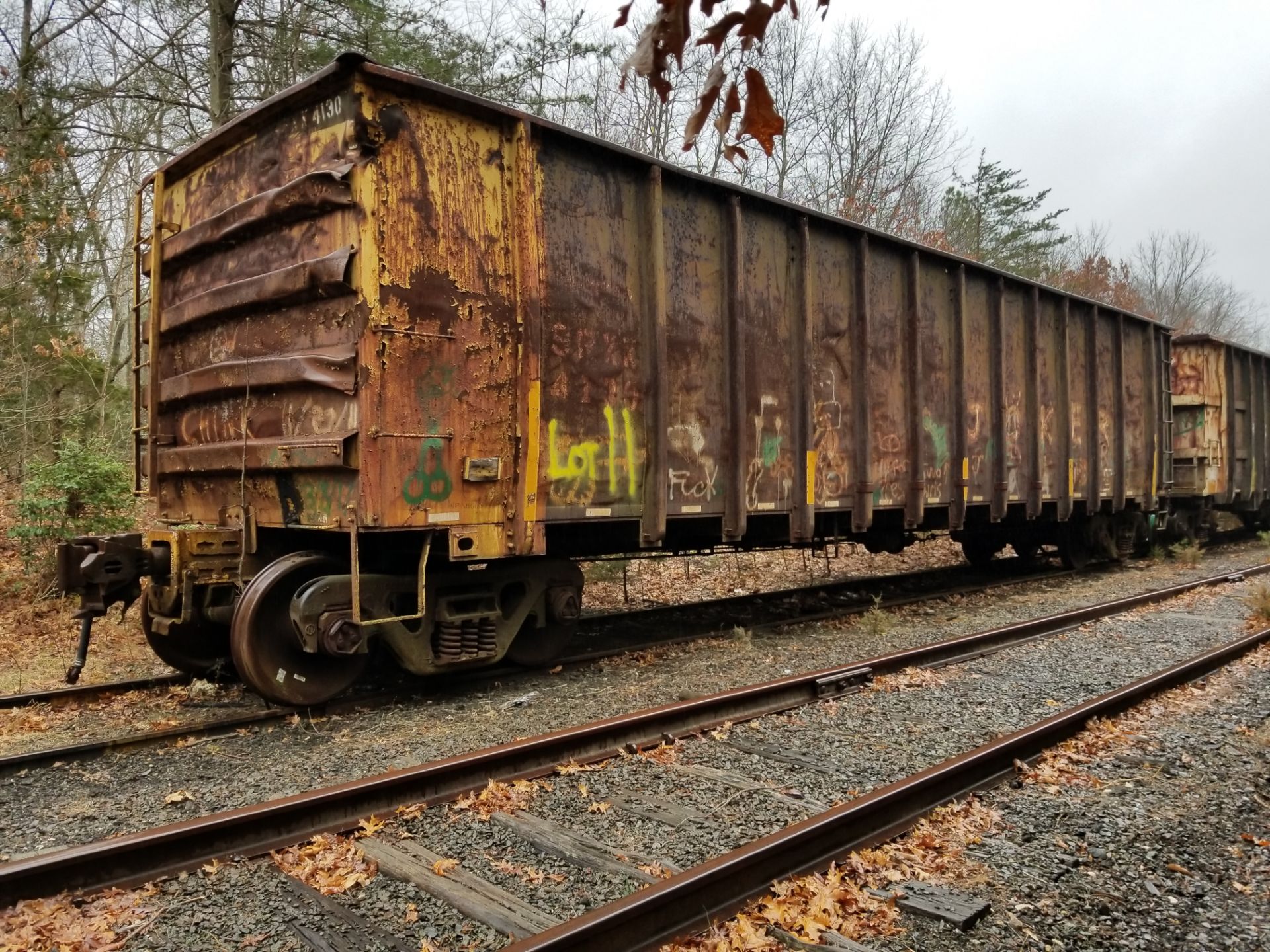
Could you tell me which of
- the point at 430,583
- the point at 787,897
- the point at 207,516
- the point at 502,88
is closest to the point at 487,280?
the point at 430,583

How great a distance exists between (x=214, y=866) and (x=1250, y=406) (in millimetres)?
20826

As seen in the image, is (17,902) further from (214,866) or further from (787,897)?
(787,897)

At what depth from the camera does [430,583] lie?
18.7ft

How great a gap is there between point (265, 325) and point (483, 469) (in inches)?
71.4

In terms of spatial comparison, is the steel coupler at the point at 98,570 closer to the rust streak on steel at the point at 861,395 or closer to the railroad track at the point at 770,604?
the railroad track at the point at 770,604

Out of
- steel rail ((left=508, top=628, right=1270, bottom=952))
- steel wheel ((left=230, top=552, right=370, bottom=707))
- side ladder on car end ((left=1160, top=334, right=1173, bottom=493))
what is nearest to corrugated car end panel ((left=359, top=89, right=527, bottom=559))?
steel wheel ((left=230, top=552, right=370, bottom=707))

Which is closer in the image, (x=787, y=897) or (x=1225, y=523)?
(x=787, y=897)

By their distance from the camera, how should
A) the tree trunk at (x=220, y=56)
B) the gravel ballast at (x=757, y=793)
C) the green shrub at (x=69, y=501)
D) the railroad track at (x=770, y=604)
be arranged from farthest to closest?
the tree trunk at (x=220, y=56) → the green shrub at (x=69, y=501) → the railroad track at (x=770, y=604) → the gravel ballast at (x=757, y=793)

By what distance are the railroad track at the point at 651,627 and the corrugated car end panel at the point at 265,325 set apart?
1304 mm

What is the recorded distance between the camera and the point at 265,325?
5816 mm

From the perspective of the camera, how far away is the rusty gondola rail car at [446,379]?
17.2 feet

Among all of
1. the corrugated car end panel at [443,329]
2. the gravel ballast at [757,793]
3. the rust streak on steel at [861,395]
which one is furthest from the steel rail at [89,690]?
the rust streak on steel at [861,395]

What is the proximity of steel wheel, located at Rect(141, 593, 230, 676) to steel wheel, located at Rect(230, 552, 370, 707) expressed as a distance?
96 cm

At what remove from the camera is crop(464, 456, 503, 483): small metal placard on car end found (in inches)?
219
